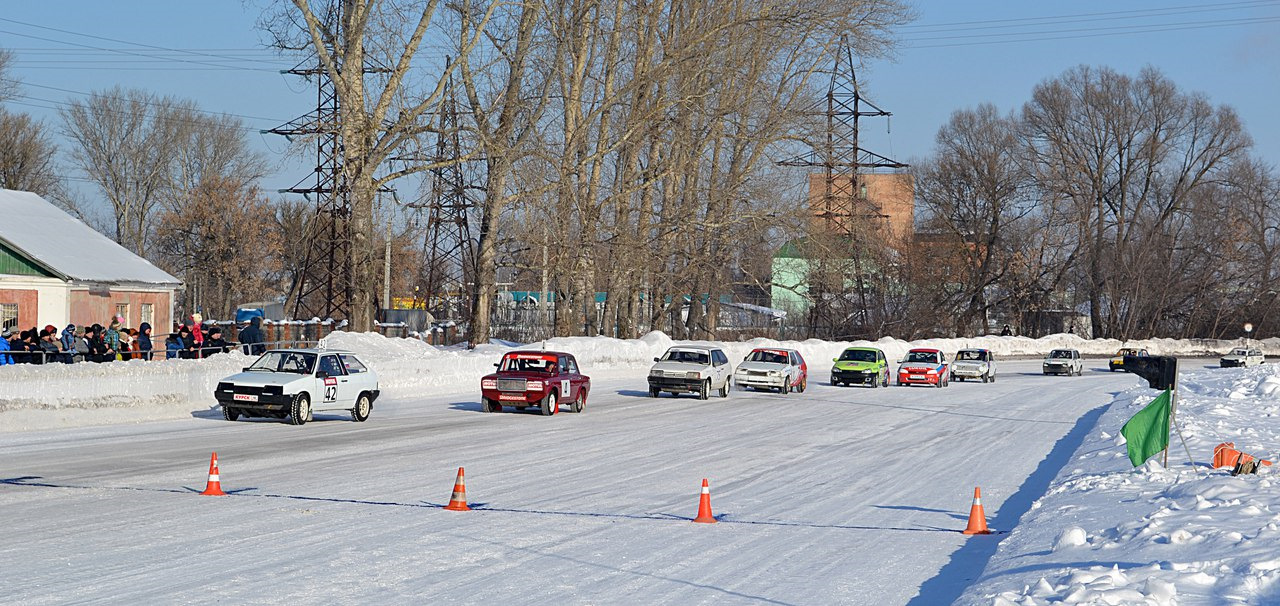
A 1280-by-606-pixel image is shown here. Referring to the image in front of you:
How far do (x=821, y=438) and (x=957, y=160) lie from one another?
72.2m

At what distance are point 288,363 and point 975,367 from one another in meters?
34.1

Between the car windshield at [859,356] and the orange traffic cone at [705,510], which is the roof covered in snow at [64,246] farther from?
the orange traffic cone at [705,510]

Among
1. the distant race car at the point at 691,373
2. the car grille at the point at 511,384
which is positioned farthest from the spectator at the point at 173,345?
the distant race car at the point at 691,373

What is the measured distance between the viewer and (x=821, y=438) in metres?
25.0

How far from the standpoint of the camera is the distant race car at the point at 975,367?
2076 inches

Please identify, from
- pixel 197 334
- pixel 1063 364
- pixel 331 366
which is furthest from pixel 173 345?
pixel 1063 364

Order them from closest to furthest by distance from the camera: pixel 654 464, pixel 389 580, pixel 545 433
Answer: pixel 389 580 → pixel 654 464 → pixel 545 433

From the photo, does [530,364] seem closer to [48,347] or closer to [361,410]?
[361,410]

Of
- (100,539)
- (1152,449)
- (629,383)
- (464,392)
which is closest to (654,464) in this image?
(1152,449)

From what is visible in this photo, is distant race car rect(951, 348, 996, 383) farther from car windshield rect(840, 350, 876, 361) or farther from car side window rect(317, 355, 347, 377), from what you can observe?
car side window rect(317, 355, 347, 377)

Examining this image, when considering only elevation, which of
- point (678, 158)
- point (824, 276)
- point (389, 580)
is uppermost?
point (678, 158)

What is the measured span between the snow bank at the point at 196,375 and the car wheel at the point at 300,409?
285cm

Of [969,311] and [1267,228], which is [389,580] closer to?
[969,311]

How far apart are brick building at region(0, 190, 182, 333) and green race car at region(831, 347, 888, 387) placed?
78.1 ft
